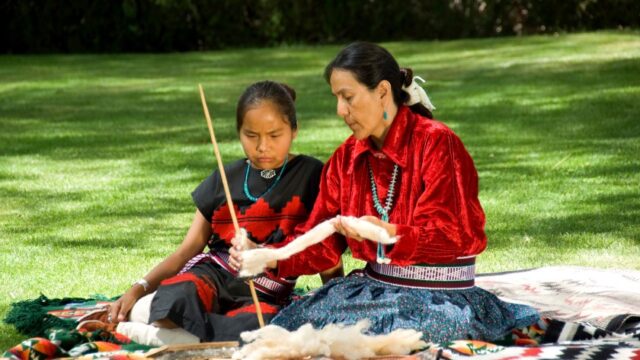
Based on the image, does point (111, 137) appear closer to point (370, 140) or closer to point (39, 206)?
point (39, 206)

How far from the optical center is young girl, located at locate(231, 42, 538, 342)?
4.23m

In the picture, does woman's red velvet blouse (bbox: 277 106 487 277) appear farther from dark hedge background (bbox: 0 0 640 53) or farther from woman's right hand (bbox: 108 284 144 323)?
dark hedge background (bbox: 0 0 640 53)

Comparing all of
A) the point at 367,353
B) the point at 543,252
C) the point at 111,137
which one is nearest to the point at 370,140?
the point at 367,353

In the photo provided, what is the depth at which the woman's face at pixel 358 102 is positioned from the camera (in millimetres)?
4293

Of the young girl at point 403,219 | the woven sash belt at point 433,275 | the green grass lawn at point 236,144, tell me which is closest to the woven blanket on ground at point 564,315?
the young girl at point 403,219

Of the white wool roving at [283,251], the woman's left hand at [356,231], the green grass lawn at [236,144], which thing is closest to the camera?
the woman's left hand at [356,231]

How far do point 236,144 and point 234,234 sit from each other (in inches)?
220

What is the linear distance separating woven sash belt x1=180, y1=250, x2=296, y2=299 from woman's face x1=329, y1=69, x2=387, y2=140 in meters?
0.77

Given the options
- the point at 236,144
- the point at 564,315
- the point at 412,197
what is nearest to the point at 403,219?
the point at 412,197

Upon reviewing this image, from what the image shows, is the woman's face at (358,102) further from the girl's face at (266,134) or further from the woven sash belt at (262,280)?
the woven sash belt at (262,280)

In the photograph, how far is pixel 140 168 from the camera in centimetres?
950

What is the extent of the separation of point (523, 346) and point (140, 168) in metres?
5.59

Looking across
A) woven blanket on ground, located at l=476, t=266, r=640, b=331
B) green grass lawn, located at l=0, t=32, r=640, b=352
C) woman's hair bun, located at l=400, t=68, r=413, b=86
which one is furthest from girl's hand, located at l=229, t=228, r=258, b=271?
woven blanket on ground, located at l=476, t=266, r=640, b=331

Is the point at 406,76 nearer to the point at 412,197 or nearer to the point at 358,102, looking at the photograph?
the point at 358,102
